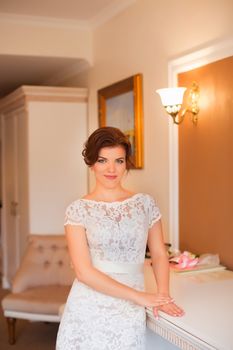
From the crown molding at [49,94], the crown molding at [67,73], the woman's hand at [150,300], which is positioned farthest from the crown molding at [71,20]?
the woman's hand at [150,300]

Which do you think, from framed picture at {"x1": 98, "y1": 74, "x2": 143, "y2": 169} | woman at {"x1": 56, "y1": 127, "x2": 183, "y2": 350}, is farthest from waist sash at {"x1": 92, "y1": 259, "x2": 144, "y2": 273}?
framed picture at {"x1": 98, "y1": 74, "x2": 143, "y2": 169}

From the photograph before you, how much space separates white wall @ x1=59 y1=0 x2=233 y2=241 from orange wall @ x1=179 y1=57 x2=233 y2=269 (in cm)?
19

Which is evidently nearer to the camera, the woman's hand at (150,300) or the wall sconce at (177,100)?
the woman's hand at (150,300)

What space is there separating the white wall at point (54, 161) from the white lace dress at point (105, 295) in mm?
2717

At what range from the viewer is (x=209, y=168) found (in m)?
2.90

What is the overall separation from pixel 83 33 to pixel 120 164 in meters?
2.82

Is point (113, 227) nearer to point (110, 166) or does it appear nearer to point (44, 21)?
point (110, 166)

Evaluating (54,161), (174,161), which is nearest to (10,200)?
(54,161)

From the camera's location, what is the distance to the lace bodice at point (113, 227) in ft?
6.36

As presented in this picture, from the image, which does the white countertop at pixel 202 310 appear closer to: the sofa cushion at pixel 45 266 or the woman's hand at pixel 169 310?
the woman's hand at pixel 169 310

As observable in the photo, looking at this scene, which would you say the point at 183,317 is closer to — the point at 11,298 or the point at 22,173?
the point at 11,298

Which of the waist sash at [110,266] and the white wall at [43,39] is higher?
the white wall at [43,39]

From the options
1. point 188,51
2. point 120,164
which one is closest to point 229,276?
point 120,164

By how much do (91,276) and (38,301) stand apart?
1.88 metres
